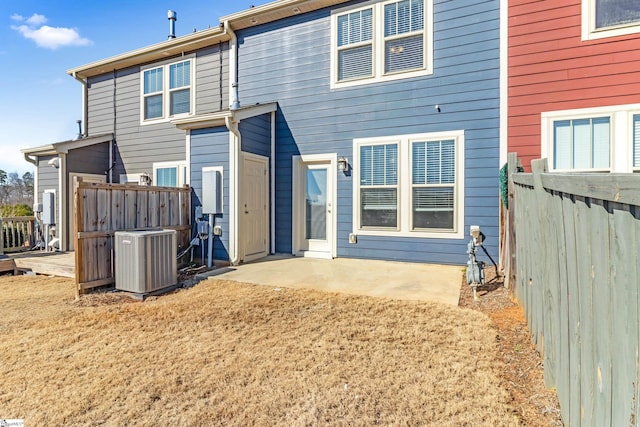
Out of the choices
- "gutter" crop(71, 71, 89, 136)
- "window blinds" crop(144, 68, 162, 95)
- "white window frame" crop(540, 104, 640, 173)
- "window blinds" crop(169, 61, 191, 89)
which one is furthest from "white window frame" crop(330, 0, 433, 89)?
"gutter" crop(71, 71, 89, 136)

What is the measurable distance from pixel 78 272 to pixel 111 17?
790cm

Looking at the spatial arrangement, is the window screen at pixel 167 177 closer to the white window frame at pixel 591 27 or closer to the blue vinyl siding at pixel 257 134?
the blue vinyl siding at pixel 257 134

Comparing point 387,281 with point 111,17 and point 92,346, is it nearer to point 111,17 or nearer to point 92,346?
point 92,346

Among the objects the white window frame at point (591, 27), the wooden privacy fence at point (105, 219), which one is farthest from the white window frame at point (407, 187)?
the wooden privacy fence at point (105, 219)

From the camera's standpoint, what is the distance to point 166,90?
8.96m

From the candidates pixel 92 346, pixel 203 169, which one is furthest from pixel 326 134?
pixel 92 346

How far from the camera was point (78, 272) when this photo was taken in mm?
5008

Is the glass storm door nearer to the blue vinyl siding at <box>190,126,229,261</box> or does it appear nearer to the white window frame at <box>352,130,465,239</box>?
the white window frame at <box>352,130,465,239</box>

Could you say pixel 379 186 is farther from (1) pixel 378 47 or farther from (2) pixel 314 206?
(1) pixel 378 47

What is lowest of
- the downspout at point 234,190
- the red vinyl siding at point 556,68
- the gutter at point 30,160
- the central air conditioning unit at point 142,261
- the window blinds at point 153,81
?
the central air conditioning unit at point 142,261

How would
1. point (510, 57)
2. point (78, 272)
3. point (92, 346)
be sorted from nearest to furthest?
point (92, 346) → point (78, 272) → point (510, 57)

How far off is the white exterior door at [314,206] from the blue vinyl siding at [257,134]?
27.7 inches

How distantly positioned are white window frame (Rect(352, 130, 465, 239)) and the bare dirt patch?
183cm

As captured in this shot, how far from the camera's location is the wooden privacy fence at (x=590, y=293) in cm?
113
